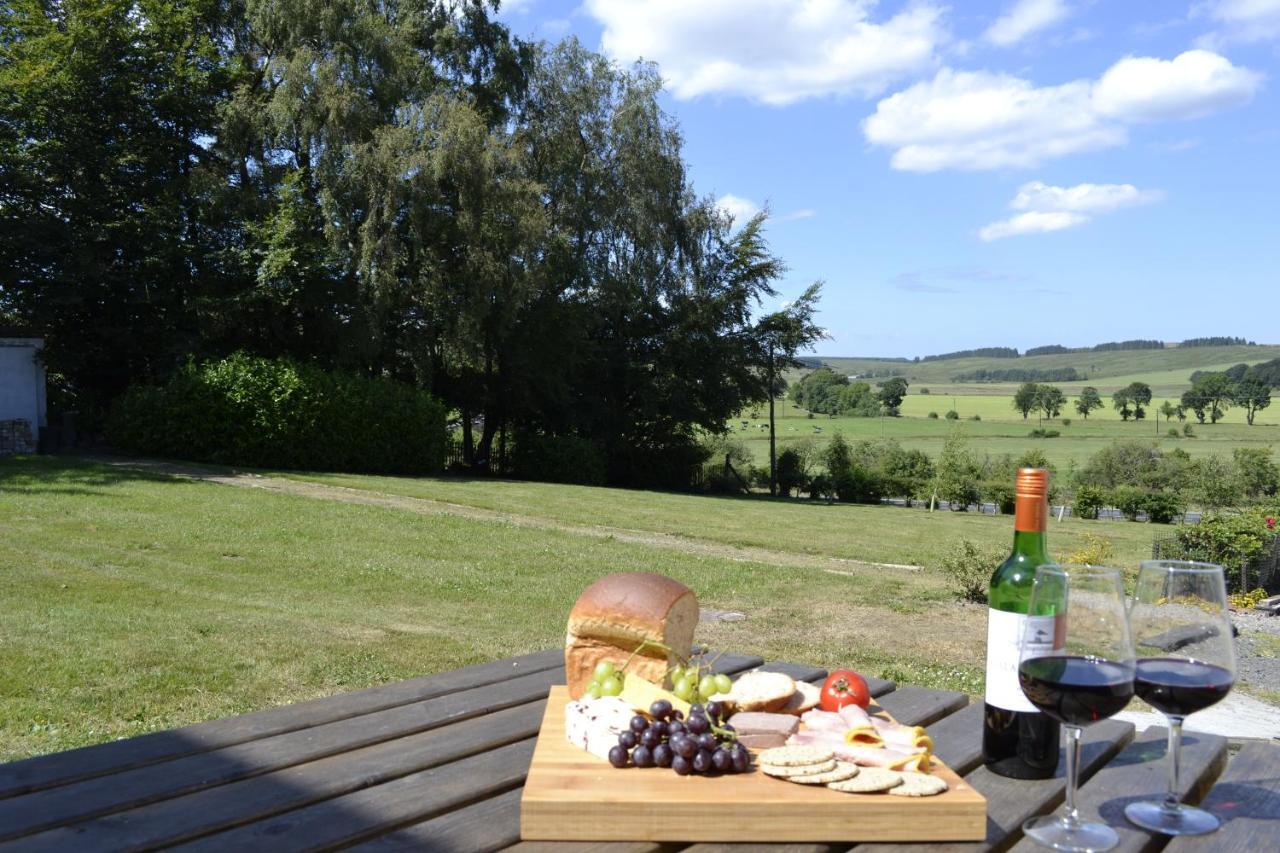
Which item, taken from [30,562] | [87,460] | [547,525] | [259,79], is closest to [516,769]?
[30,562]

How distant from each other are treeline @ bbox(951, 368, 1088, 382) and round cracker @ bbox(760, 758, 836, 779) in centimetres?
11356

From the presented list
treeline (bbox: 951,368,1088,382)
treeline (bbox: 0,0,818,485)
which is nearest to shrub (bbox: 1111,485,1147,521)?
treeline (bbox: 0,0,818,485)

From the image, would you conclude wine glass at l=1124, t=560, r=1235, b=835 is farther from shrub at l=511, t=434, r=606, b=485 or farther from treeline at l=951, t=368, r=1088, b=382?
treeline at l=951, t=368, r=1088, b=382

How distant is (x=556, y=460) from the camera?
29703 millimetres

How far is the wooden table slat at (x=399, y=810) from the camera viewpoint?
68.1 inches

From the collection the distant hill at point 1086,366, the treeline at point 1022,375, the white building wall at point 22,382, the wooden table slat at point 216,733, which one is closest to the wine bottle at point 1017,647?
the wooden table slat at point 216,733

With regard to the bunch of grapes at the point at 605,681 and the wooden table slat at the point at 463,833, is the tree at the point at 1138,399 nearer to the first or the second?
the bunch of grapes at the point at 605,681

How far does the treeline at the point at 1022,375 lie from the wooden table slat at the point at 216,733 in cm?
11300

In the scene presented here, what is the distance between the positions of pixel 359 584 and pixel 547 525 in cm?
673

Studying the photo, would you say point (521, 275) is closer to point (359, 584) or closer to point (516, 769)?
point (359, 584)

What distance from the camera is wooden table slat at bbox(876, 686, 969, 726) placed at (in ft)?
8.38

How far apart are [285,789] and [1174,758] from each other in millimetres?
1717

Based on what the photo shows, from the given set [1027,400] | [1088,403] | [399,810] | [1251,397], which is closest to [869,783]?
[399,810]

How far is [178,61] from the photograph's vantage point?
23.5 meters
